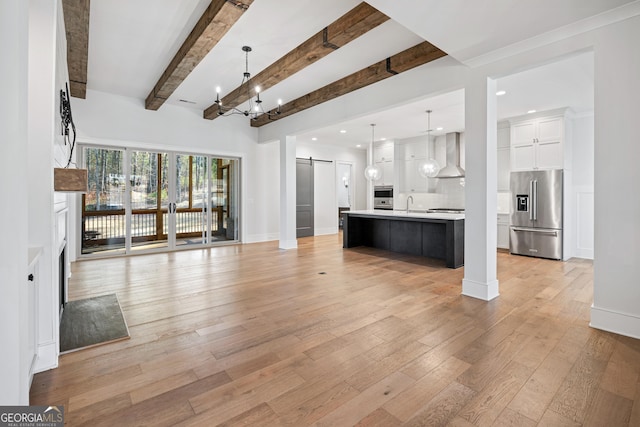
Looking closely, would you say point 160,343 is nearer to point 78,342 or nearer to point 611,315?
point 78,342

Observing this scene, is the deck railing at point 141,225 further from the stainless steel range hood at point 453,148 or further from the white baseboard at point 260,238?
the stainless steel range hood at point 453,148

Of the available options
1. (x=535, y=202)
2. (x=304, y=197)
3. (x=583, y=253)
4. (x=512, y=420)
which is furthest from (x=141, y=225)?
→ (x=583, y=253)

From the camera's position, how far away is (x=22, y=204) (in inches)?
47.1

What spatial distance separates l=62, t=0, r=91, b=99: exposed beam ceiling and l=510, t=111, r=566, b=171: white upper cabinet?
7.30m

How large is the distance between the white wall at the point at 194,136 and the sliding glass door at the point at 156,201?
25cm

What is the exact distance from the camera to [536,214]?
6125 mm

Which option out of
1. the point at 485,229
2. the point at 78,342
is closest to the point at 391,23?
the point at 485,229

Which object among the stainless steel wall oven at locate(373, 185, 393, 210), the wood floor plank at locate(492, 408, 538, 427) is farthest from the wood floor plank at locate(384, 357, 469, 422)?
the stainless steel wall oven at locate(373, 185, 393, 210)

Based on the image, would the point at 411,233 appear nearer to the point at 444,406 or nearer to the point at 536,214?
the point at 536,214

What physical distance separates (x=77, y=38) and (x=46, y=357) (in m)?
3.51

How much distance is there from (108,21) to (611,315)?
586cm

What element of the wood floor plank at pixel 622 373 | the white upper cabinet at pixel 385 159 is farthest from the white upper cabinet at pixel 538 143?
the wood floor plank at pixel 622 373

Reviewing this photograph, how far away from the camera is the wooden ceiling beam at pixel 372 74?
12.6 ft

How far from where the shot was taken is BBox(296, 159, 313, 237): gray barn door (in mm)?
9180
